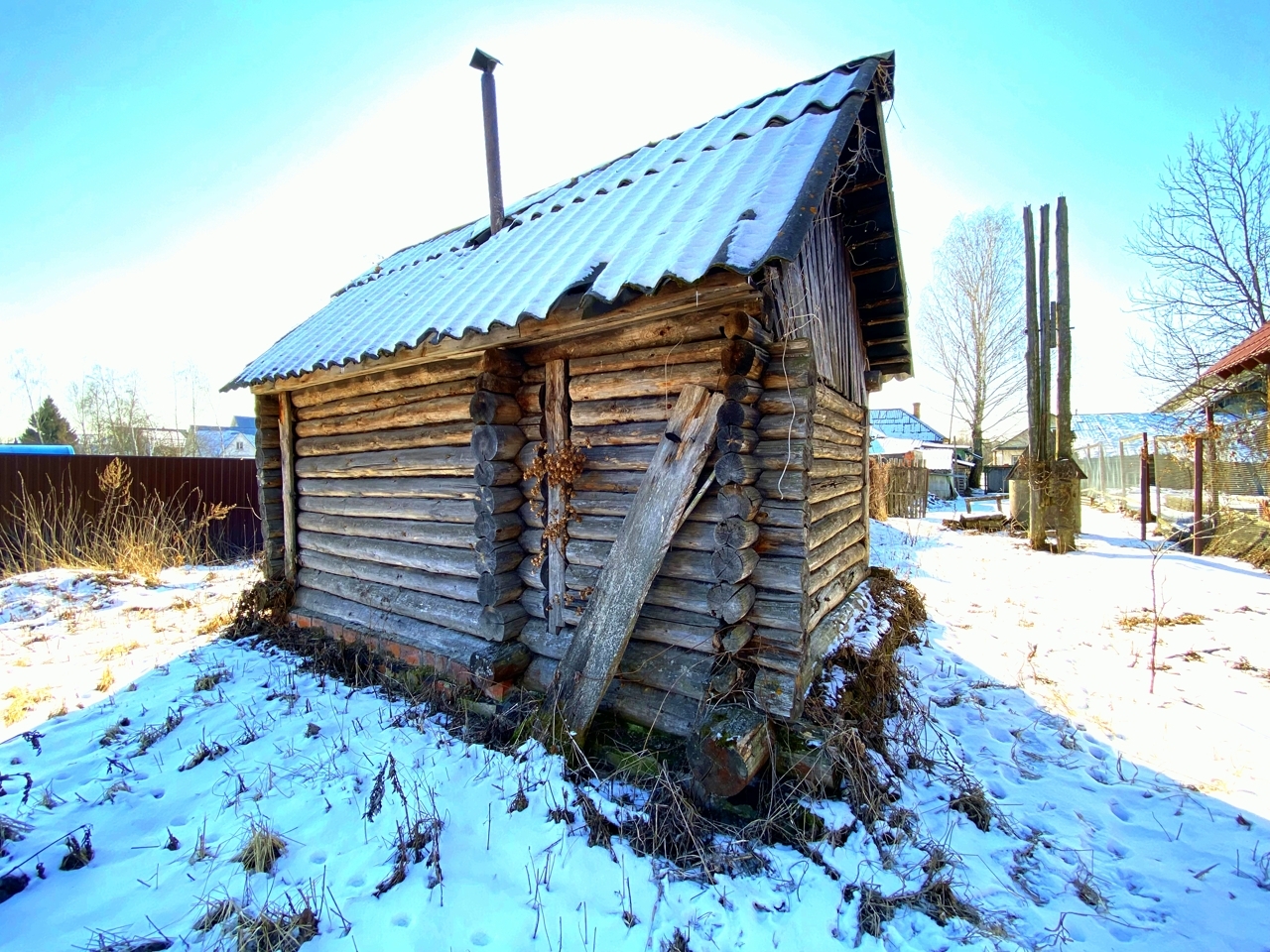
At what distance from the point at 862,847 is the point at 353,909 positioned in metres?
2.48

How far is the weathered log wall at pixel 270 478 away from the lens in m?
6.46

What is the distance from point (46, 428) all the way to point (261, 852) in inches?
1565

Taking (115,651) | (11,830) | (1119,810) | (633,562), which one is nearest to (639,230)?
(633,562)

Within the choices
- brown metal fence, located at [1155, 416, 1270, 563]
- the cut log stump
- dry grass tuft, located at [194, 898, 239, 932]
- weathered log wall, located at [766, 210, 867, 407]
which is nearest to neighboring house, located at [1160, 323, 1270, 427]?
brown metal fence, located at [1155, 416, 1270, 563]

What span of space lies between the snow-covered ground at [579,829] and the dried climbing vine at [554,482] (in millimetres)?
1413

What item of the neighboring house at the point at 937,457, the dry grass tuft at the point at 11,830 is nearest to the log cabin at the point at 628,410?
the dry grass tuft at the point at 11,830

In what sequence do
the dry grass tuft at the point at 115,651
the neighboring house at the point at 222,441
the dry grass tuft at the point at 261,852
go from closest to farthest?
1. the dry grass tuft at the point at 261,852
2. the dry grass tuft at the point at 115,651
3. the neighboring house at the point at 222,441

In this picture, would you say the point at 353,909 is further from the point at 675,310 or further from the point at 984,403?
the point at 984,403

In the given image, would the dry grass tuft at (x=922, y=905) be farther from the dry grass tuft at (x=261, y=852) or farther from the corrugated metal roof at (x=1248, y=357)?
the corrugated metal roof at (x=1248, y=357)

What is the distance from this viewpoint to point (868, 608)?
18.4 ft

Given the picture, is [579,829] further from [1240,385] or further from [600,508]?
[1240,385]

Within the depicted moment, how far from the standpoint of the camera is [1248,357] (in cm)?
980

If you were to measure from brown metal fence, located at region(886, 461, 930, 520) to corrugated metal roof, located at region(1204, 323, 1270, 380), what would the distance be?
723cm

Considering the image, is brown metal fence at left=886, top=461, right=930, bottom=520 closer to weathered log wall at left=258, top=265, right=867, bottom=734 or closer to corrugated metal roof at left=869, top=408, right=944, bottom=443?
weathered log wall at left=258, top=265, right=867, bottom=734
